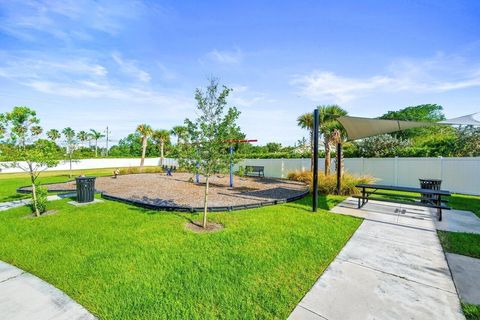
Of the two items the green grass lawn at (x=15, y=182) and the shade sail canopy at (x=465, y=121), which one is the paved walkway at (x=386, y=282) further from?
the green grass lawn at (x=15, y=182)

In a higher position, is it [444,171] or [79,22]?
[79,22]

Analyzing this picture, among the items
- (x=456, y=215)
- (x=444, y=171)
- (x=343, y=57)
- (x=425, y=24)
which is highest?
(x=425, y=24)

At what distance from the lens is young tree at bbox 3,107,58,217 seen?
6215 millimetres

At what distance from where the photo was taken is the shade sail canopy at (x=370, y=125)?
7.26 meters

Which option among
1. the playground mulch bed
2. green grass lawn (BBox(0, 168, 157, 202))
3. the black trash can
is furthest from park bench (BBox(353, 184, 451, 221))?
green grass lawn (BBox(0, 168, 157, 202))

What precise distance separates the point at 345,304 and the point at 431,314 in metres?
0.93

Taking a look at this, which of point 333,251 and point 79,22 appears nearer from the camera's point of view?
point 333,251

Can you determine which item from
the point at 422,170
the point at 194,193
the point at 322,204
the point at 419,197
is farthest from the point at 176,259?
the point at 422,170

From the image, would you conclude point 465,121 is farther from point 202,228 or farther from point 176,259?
point 176,259

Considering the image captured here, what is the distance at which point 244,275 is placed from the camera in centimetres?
321

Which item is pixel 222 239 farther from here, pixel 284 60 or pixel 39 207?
pixel 284 60

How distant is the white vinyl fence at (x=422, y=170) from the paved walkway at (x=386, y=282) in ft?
25.7

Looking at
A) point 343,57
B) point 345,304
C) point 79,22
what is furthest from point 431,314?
point 79,22

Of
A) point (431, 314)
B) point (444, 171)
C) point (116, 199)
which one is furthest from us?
point (444, 171)
